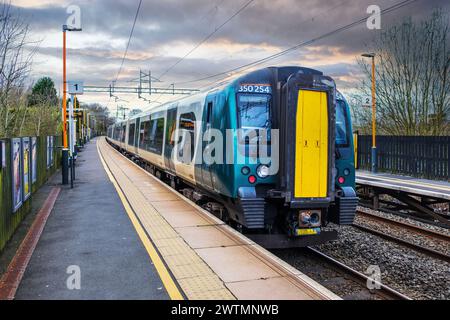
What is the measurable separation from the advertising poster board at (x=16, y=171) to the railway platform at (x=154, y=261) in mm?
817

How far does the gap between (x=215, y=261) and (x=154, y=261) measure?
0.93 metres

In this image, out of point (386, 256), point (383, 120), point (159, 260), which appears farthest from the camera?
point (383, 120)

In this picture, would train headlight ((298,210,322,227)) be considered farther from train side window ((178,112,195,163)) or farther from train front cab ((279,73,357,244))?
train side window ((178,112,195,163))

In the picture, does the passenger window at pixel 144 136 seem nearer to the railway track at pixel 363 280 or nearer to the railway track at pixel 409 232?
the railway track at pixel 409 232

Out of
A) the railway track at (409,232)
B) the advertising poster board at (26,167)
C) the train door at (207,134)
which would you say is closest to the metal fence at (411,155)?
the railway track at (409,232)

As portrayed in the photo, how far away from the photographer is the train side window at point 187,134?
1048 cm

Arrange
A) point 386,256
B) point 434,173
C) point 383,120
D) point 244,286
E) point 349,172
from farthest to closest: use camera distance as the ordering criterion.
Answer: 1. point 383,120
2. point 434,173
3. point 386,256
4. point 349,172
5. point 244,286

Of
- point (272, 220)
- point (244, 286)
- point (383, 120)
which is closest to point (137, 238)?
point (272, 220)

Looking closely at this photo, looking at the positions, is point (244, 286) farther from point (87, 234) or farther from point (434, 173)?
point (434, 173)

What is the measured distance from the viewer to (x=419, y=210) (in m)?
13.1

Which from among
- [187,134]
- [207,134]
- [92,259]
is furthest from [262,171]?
[187,134]

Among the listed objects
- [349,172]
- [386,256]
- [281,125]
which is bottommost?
[386,256]

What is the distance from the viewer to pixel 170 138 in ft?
45.6

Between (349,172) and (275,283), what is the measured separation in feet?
11.6
